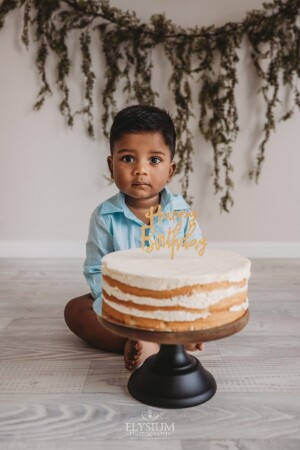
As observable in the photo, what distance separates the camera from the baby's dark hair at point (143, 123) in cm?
141

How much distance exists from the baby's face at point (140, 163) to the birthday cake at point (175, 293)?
413 millimetres

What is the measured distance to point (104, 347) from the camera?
1.46m

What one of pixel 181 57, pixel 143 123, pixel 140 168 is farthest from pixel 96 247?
pixel 181 57

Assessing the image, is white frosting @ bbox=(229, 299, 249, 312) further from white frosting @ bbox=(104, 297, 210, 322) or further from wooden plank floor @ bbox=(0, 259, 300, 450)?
wooden plank floor @ bbox=(0, 259, 300, 450)

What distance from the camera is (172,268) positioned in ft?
3.41

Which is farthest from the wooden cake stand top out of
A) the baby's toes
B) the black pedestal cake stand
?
the baby's toes

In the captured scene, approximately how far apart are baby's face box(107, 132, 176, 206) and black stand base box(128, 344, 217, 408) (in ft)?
1.78

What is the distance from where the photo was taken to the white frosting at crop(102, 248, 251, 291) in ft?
3.21

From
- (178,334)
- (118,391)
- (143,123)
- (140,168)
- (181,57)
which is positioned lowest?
(118,391)

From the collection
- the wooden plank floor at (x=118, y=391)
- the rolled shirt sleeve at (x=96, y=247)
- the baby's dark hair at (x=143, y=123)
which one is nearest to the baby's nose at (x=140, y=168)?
the baby's dark hair at (x=143, y=123)

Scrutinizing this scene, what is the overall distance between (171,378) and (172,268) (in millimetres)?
322

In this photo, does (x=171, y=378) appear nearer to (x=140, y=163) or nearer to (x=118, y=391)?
(x=118, y=391)

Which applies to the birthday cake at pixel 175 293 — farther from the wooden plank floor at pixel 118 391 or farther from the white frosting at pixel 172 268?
the wooden plank floor at pixel 118 391

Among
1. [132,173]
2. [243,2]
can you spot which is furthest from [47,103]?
[132,173]
